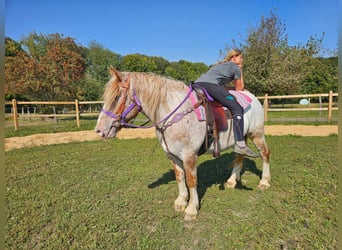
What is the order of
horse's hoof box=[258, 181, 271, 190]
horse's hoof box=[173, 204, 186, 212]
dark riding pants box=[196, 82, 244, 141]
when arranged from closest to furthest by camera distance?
1. dark riding pants box=[196, 82, 244, 141]
2. horse's hoof box=[173, 204, 186, 212]
3. horse's hoof box=[258, 181, 271, 190]

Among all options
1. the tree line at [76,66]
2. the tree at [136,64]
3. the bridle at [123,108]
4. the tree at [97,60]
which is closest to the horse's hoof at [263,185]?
the bridle at [123,108]

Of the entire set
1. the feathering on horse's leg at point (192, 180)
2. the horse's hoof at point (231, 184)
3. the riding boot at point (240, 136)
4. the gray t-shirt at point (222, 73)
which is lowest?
the horse's hoof at point (231, 184)

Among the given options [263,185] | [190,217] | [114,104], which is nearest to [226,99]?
[114,104]

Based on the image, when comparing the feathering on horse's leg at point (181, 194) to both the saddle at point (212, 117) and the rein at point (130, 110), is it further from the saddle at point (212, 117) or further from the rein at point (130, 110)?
the rein at point (130, 110)

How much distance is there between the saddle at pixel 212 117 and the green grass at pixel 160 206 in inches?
40.7

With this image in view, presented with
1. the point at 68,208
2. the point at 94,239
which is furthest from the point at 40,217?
the point at 94,239

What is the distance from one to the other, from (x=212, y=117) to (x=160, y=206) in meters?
1.64

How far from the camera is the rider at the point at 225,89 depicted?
2.98 m

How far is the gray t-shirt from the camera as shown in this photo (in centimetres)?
317

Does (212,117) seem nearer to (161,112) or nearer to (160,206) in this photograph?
(161,112)

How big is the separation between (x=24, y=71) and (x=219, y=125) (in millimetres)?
24478

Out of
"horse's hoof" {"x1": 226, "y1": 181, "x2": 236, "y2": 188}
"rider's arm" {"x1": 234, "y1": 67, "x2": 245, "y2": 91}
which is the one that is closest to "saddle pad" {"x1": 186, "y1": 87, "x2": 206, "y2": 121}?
"rider's arm" {"x1": 234, "y1": 67, "x2": 245, "y2": 91}

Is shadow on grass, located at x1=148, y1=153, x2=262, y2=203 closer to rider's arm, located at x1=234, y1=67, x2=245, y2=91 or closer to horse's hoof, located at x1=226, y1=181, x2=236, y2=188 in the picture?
horse's hoof, located at x1=226, y1=181, x2=236, y2=188

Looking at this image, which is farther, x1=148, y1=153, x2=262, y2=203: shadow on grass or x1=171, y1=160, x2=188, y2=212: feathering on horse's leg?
x1=148, y1=153, x2=262, y2=203: shadow on grass
